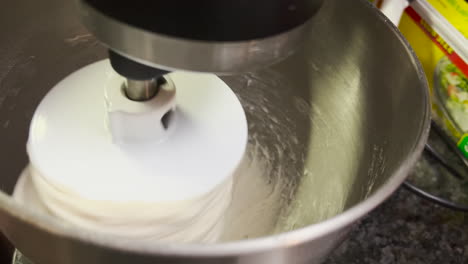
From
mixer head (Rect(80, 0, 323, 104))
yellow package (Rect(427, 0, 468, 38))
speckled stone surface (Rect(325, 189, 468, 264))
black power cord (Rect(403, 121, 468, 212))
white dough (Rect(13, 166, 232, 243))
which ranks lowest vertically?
speckled stone surface (Rect(325, 189, 468, 264))

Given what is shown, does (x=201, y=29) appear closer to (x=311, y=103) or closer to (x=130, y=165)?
(x=130, y=165)

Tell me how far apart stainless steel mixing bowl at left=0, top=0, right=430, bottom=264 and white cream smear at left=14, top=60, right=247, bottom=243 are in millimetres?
51

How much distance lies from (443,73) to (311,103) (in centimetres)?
18

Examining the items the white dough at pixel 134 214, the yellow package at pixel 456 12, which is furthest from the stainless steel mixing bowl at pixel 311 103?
the yellow package at pixel 456 12

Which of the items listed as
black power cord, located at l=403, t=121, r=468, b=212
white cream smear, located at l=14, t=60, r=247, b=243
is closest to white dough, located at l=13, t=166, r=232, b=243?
white cream smear, located at l=14, t=60, r=247, b=243

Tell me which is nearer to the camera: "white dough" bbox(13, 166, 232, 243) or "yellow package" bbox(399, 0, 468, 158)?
"white dough" bbox(13, 166, 232, 243)

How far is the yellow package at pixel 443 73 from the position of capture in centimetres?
57

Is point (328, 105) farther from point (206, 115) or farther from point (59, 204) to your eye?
point (59, 204)

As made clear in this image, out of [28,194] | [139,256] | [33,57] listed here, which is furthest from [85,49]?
[139,256]

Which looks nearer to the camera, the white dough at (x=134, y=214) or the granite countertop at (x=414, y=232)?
the white dough at (x=134, y=214)

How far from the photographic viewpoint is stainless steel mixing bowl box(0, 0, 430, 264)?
39 centimetres

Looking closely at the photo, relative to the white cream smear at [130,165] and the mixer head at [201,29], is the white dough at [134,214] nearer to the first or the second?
the white cream smear at [130,165]

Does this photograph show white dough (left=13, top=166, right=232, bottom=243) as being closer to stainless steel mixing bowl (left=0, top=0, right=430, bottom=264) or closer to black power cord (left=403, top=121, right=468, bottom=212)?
stainless steel mixing bowl (left=0, top=0, right=430, bottom=264)

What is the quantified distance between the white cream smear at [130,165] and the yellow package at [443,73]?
28 centimetres
